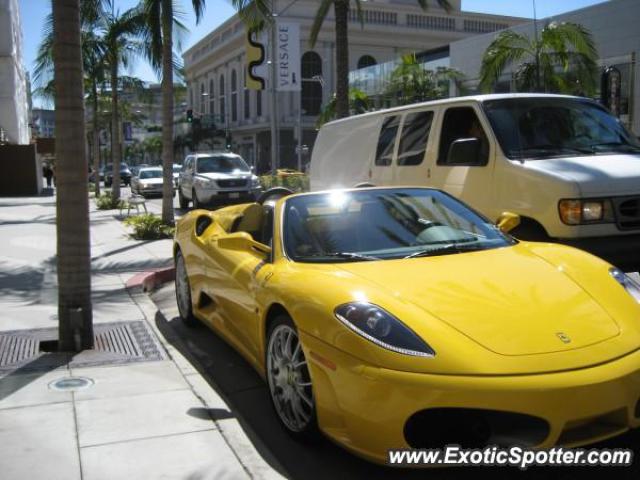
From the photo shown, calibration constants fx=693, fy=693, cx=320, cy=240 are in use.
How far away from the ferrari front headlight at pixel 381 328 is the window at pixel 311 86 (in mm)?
70103

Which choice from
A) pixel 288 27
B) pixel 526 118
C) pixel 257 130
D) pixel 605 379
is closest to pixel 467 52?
pixel 288 27

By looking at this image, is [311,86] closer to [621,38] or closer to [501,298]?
[621,38]

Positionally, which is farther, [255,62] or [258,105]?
[258,105]

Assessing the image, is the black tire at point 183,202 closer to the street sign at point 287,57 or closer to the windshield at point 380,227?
the street sign at point 287,57

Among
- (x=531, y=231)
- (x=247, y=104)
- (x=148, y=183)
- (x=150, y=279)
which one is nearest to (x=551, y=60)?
(x=531, y=231)

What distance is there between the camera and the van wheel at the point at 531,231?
6.30 metres

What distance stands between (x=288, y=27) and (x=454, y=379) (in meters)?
24.4

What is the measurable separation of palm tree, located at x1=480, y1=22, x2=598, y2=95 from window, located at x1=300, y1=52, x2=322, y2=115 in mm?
54053

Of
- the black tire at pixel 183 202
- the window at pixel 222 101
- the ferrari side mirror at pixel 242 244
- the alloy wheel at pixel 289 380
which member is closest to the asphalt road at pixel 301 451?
the alloy wheel at pixel 289 380

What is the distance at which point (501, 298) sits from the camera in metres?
3.42

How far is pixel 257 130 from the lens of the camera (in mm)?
77688

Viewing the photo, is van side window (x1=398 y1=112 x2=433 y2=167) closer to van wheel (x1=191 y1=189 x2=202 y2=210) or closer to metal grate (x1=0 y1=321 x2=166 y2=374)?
metal grate (x1=0 y1=321 x2=166 y2=374)

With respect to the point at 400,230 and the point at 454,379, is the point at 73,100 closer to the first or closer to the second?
the point at 400,230

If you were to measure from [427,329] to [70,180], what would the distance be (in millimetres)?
3503
